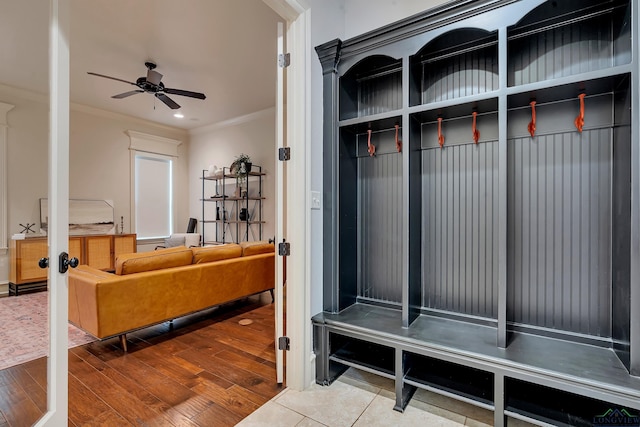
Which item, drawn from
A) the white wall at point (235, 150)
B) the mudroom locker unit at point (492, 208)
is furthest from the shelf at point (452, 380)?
the white wall at point (235, 150)

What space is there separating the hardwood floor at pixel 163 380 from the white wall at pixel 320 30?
2.48 feet

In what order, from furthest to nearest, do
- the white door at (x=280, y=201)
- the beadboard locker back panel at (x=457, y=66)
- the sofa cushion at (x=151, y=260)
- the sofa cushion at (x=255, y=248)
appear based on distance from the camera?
the sofa cushion at (x=255, y=248) < the sofa cushion at (x=151, y=260) < the white door at (x=280, y=201) < the beadboard locker back panel at (x=457, y=66)

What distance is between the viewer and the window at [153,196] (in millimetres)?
6367

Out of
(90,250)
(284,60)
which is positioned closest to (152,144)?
(90,250)

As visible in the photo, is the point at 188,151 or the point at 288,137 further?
the point at 188,151

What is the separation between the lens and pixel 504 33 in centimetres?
181

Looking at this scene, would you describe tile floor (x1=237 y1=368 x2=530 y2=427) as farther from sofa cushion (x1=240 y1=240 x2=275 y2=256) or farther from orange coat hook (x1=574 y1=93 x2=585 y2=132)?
sofa cushion (x1=240 y1=240 x2=275 y2=256)

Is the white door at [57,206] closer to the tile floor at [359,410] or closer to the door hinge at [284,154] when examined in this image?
the tile floor at [359,410]

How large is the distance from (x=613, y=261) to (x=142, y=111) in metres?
6.50

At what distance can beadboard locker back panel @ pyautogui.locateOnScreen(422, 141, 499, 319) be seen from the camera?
6.96 ft

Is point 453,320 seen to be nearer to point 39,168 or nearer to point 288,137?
point 288,137

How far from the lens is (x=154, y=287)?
9.39ft

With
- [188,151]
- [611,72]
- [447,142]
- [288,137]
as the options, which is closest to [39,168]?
[288,137]

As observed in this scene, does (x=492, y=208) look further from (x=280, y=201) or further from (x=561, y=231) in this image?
(x=280, y=201)
